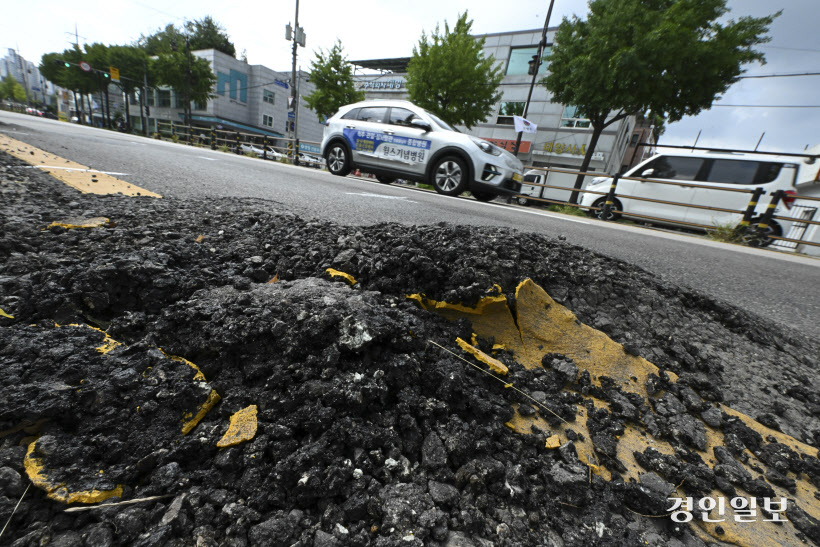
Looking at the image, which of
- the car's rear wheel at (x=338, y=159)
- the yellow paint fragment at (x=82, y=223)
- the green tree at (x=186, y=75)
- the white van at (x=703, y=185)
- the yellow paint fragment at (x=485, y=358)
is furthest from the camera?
the green tree at (x=186, y=75)

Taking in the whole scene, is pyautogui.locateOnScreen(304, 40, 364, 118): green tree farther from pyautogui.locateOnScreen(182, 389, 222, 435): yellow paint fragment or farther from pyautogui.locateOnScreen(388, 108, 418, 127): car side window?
pyautogui.locateOnScreen(182, 389, 222, 435): yellow paint fragment

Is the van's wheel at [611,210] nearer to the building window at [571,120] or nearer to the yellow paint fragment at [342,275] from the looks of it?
the yellow paint fragment at [342,275]

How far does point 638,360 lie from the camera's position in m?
1.51

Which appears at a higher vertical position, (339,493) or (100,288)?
(100,288)

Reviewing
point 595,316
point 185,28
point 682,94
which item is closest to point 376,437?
point 595,316

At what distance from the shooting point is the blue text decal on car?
7031 millimetres

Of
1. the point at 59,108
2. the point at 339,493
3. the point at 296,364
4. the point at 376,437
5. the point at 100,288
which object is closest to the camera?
the point at 339,493

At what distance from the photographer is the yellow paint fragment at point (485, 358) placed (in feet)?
4.29

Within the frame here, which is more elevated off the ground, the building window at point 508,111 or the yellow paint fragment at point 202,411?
the building window at point 508,111

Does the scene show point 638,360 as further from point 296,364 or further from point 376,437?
point 296,364

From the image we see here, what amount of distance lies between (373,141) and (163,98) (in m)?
48.2

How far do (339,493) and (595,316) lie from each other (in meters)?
1.43

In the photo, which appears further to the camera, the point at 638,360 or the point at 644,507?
the point at 638,360

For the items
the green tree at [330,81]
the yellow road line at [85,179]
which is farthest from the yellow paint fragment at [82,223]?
the green tree at [330,81]
